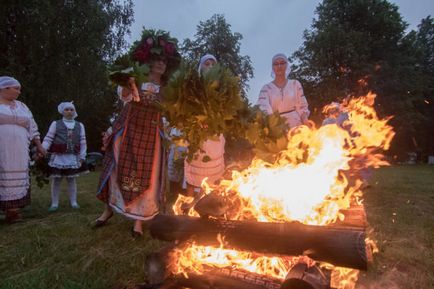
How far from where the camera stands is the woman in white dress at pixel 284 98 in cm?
638

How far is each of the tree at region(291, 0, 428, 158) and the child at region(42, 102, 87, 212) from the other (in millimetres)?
24348

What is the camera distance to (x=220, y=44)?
3934 centimetres

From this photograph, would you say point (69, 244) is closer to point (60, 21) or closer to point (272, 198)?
point (272, 198)

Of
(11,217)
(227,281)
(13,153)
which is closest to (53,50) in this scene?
(13,153)

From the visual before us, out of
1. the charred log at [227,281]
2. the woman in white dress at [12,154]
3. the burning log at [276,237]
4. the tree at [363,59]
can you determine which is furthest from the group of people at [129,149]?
the tree at [363,59]

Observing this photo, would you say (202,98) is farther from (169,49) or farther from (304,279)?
(169,49)

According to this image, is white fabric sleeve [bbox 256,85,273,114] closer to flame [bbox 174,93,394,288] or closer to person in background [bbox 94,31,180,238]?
person in background [bbox 94,31,180,238]

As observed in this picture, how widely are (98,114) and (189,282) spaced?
2923cm

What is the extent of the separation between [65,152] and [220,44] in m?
33.9

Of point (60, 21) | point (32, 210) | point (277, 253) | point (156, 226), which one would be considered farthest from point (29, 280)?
point (60, 21)

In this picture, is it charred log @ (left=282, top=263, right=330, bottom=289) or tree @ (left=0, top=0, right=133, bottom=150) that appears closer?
charred log @ (left=282, top=263, right=330, bottom=289)

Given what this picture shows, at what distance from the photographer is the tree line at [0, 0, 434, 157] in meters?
17.9

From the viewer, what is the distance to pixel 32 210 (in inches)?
278

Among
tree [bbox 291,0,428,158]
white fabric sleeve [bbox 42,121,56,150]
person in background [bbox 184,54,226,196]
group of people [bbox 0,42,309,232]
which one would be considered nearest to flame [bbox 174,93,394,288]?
group of people [bbox 0,42,309,232]
